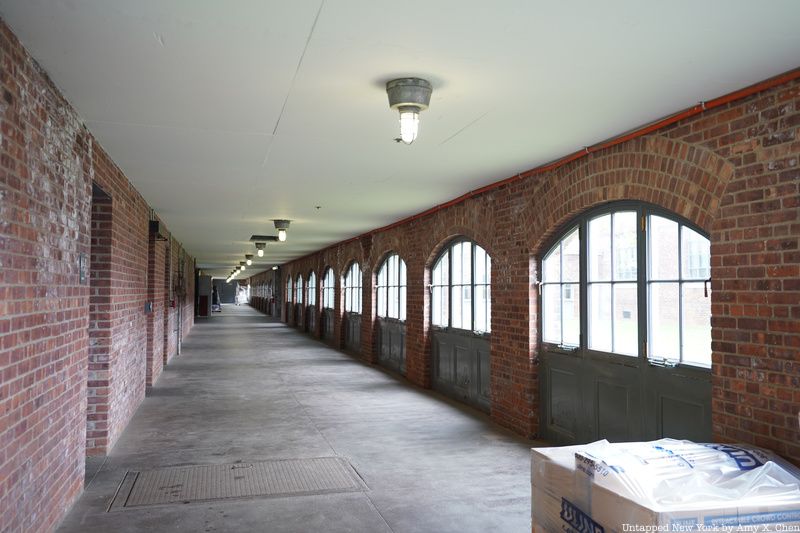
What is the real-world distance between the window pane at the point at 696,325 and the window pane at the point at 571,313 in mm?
1360

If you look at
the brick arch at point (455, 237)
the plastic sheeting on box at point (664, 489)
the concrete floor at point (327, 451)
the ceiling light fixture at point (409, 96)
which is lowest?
the concrete floor at point (327, 451)

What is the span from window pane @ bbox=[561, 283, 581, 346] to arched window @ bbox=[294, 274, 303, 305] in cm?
1784

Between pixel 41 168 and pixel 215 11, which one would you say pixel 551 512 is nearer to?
pixel 215 11

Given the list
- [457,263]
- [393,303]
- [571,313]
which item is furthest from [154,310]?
[571,313]

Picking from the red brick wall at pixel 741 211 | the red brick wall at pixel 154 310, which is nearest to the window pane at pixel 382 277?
the red brick wall at pixel 154 310

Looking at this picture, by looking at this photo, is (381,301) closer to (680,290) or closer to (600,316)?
(600,316)

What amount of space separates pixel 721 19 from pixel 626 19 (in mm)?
421

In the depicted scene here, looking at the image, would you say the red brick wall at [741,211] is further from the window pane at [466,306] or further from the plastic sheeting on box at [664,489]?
the window pane at [466,306]

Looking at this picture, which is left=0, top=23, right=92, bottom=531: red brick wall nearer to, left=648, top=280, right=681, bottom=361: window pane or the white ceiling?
the white ceiling

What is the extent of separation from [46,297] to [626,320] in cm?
424

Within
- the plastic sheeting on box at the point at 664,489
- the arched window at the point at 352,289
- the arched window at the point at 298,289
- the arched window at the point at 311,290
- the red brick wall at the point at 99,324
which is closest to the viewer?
the plastic sheeting on box at the point at 664,489

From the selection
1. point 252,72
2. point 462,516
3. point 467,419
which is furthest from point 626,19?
point 467,419

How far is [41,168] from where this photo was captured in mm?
3508

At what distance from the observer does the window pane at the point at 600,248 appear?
5.41 meters
